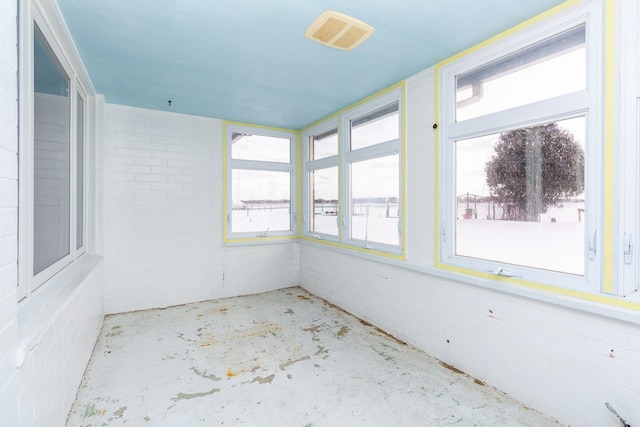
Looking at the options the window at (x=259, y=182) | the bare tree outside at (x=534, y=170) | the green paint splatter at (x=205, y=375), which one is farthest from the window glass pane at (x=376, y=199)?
the green paint splatter at (x=205, y=375)

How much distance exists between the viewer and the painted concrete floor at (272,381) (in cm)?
203

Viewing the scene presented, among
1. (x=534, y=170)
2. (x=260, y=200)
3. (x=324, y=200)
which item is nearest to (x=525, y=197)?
(x=534, y=170)

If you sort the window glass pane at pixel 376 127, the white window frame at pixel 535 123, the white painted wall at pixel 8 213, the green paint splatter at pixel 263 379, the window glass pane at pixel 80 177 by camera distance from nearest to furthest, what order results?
the white painted wall at pixel 8 213
the white window frame at pixel 535 123
the green paint splatter at pixel 263 379
the window glass pane at pixel 80 177
the window glass pane at pixel 376 127

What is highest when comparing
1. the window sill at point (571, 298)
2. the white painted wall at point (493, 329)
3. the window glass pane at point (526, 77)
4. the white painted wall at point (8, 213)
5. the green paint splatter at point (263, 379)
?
the window glass pane at point (526, 77)

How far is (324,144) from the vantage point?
4578mm

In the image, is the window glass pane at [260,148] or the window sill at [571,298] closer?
the window sill at [571,298]

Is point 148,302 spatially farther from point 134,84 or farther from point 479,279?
point 479,279

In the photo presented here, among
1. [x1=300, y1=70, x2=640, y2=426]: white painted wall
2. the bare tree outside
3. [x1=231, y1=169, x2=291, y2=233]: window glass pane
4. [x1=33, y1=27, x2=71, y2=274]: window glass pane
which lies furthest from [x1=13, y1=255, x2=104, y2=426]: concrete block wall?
the bare tree outside

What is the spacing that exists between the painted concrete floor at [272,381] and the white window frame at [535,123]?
37.0 inches

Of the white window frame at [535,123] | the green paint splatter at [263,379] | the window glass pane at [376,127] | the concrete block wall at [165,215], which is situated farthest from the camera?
the concrete block wall at [165,215]

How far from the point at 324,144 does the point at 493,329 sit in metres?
3.24

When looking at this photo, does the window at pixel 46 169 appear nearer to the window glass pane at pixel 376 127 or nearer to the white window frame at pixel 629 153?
the window glass pane at pixel 376 127

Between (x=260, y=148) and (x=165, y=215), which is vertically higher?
(x=260, y=148)

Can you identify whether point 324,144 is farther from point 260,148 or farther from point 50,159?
point 50,159
